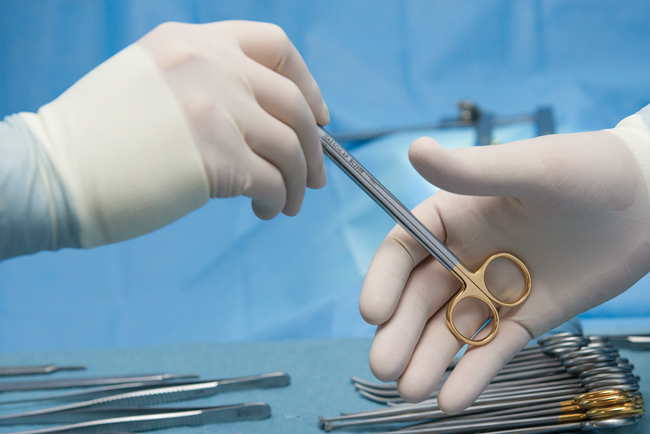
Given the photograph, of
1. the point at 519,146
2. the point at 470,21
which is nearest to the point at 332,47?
the point at 470,21

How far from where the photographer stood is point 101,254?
213 centimetres

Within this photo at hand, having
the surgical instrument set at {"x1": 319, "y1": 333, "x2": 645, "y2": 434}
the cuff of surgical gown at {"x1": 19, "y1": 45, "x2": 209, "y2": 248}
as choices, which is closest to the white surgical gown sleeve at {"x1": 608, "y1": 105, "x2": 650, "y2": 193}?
the surgical instrument set at {"x1": 319, "y1": 333, "x2": 645, "y2": 434}

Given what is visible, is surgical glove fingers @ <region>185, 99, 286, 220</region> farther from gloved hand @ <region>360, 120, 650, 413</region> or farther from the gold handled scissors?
gloved hand @ <region>360, 120, 650, 413</region>

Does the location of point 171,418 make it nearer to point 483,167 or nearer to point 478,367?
point 478,367

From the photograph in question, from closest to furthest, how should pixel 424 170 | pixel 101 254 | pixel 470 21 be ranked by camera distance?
1. pixel 424 170
2. pixel 101 254
3. pixel 470 21

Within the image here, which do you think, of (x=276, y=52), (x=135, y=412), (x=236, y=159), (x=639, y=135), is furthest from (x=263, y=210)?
(x=639, y=135)

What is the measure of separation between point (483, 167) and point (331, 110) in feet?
5.33

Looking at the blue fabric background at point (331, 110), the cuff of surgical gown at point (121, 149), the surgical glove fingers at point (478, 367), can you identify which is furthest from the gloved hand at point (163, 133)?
the blue fabric background at point (331, 110)

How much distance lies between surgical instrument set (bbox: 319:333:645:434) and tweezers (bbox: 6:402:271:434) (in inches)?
5.7

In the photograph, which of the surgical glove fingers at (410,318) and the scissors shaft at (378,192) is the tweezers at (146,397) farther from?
the scissors shaft at (378,192)

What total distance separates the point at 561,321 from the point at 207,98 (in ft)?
2.46

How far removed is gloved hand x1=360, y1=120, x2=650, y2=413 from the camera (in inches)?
33.8

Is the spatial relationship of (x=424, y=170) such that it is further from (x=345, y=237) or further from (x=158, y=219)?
(x=345, y=237)

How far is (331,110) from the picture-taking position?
2.37 metres
